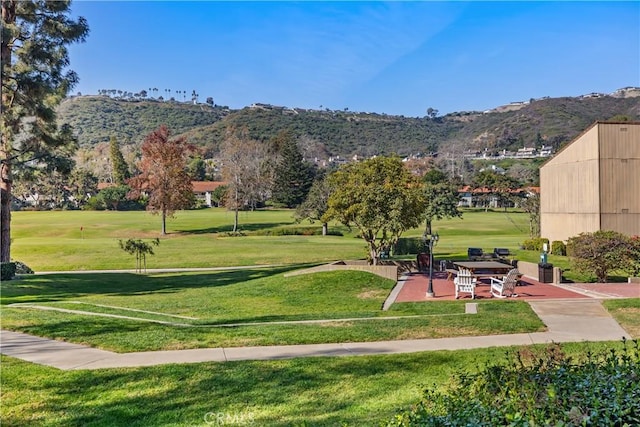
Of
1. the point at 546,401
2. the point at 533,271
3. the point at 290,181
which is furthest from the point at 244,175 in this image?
the point at 546,401

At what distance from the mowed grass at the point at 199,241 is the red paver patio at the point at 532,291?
41.5 feet

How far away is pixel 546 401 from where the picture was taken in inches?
171

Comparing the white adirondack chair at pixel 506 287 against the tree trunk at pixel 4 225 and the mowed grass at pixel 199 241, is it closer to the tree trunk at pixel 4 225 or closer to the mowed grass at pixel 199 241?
the mowed grass at pixel 199 241

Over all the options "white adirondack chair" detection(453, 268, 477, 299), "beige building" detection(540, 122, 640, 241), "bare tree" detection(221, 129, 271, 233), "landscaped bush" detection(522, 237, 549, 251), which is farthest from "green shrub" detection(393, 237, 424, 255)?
"bare tree" detection(221, 129, 271, 233)

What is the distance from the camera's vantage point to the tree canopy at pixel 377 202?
24.3 meters

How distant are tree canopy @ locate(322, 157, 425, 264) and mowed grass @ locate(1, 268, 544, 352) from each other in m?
3.58

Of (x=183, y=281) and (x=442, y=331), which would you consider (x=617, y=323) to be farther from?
(x=183, y=281)

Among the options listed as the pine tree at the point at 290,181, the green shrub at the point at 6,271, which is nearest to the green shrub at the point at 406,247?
the green shrub at the point at 6,271

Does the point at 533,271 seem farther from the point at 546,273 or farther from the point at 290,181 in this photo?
the point at 290,181

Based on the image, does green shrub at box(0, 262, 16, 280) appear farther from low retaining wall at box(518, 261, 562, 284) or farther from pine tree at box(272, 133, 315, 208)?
pine tree at box(272, 133, 315, 208)

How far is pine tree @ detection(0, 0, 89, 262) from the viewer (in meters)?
Answer: 24.3

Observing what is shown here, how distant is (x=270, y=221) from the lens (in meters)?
71.0

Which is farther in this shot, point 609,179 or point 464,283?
point 609,179

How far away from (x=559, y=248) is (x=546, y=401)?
3259cm
